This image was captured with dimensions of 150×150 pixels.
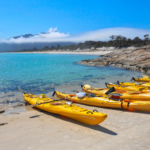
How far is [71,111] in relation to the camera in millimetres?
7602

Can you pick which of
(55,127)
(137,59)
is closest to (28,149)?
(55,127)

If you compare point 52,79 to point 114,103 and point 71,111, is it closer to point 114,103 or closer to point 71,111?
point 114,103

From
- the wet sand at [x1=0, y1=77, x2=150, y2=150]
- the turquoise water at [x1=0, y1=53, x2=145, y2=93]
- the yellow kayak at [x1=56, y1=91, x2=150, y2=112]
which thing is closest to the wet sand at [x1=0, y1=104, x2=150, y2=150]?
the wet sand at [x1=0, y1=77, x2=150, y2=150]

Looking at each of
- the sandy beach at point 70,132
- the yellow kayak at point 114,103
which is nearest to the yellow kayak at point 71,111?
the sandy beach at point 70,132

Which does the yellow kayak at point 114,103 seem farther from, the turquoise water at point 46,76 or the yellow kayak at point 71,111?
the turquoise water at point 46,76

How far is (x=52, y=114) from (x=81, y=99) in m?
2.56

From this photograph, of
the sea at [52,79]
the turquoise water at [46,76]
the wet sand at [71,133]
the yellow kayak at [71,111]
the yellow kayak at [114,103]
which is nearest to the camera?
the wet sand at [71,133]

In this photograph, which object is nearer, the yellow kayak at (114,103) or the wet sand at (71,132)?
the wet sand at (71,132)

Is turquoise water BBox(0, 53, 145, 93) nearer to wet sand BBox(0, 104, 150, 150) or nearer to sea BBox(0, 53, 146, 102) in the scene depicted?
sea BBox(0, 53, 146, 102)

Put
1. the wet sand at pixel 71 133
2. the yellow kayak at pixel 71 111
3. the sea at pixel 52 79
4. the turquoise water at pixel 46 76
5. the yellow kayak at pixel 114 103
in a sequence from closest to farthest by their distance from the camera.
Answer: the wet sand at pixel 71 133 < the yellow kayak at pixel 71 111 < the yellow kayak at pixel 114 103 < the sea at pixel 52 79 < the turquoise water at pixel 46 76

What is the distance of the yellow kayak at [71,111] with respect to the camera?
21.7 ft

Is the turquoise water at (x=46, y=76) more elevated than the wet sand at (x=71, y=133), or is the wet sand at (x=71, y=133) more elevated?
the turquoise water at (x=46, y=76)

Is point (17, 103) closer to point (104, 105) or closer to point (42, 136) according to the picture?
point (42, 136)

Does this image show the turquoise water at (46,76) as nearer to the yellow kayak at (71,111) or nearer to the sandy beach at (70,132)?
the yellow kayak at (71,111)
